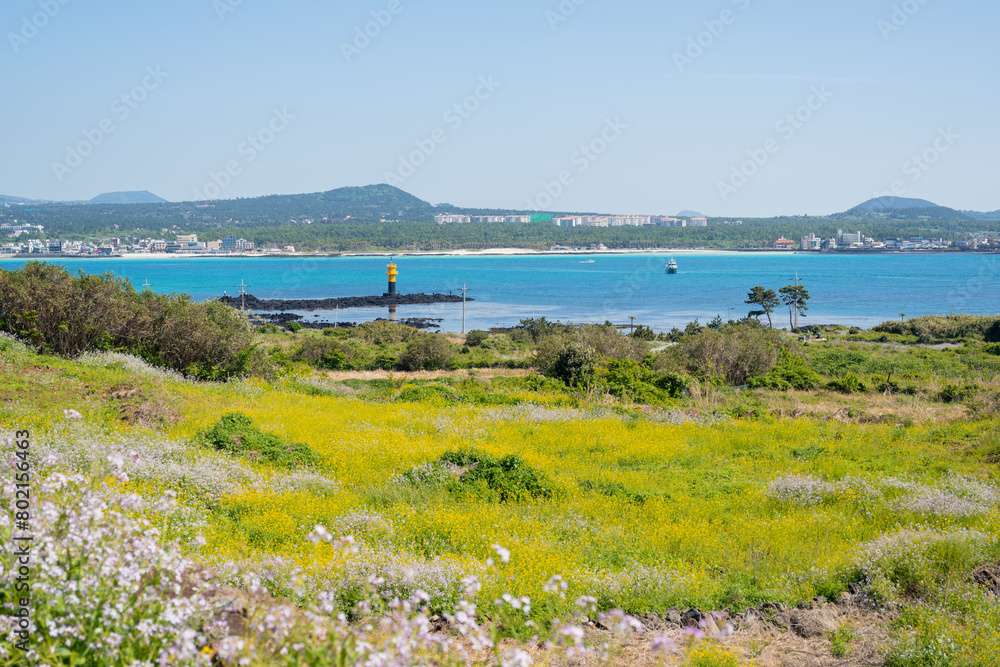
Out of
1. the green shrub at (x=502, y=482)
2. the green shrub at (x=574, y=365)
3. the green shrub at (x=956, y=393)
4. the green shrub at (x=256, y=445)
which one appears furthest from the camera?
the green shrub at (x=574, y=365)

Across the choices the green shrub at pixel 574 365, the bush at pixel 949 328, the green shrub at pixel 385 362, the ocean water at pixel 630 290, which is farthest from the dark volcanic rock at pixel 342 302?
the green shrub at pixel 574 365

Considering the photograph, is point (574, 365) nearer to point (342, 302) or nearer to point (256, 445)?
point (256, 445)

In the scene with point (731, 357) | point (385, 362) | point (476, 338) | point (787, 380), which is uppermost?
point (731, 357)

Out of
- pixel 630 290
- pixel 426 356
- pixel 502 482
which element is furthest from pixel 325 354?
pixel 630 290

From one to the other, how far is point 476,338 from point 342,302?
4737 cm

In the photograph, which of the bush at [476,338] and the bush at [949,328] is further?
the bush at [476,338]

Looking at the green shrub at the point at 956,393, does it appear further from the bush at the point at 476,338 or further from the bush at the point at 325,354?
the bush at the point at 476,338

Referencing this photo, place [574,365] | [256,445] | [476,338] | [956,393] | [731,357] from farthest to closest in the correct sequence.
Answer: [476,338] → [731,357] → [574,365] → [956,393] → [256,445]

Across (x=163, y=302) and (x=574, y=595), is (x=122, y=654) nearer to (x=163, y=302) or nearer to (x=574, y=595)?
(x=574, y=595)

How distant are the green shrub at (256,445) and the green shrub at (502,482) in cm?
294

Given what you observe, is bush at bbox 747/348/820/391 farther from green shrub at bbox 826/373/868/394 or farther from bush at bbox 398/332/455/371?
bush at bbox 398/332/455/371

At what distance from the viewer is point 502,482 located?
10.7m

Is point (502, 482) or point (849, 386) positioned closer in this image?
point (502, 482)

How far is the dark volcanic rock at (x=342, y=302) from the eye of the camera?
95.2 m
